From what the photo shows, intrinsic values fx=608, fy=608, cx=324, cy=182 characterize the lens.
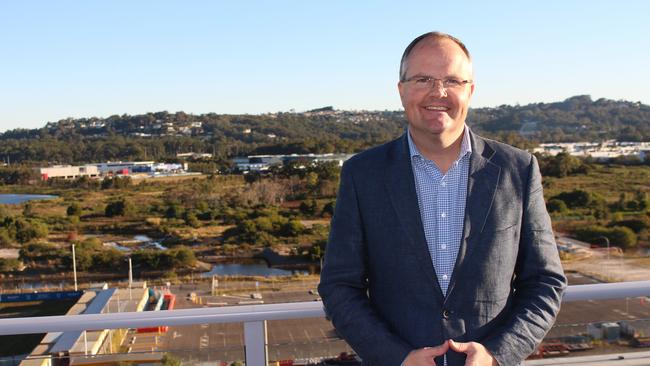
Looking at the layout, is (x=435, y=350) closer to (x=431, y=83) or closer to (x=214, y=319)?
(x=431, y=83)

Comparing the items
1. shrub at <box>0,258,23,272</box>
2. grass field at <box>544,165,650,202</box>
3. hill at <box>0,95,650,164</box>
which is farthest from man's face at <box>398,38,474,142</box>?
hill at <box>0,95,650,164</box>

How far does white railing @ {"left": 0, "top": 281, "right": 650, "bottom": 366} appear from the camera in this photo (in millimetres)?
1386

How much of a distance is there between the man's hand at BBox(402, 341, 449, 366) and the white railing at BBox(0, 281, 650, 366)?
50 centimetres

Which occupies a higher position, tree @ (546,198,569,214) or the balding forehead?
the balding forehead

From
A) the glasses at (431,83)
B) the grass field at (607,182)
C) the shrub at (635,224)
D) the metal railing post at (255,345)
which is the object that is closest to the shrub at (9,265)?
the metal railing post at (255,345)

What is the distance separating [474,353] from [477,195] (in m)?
0.24

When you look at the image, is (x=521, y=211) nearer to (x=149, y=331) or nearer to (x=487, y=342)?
(x=487, y=342)

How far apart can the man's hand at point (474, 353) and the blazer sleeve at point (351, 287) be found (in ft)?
0.23

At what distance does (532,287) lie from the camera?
38.4 inches

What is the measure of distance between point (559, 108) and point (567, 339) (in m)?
65.8

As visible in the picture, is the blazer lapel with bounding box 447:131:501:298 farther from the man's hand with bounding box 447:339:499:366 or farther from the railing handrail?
the railing handrail

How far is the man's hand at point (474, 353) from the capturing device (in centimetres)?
88

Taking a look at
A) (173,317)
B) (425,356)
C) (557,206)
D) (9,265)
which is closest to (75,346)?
(173,317)

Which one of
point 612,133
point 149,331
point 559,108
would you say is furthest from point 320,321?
point 559,108
